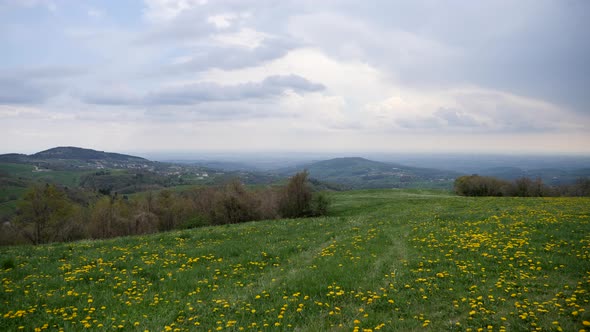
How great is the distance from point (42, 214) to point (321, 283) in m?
49.6

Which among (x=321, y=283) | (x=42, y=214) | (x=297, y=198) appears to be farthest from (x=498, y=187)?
(x=42, y=214)

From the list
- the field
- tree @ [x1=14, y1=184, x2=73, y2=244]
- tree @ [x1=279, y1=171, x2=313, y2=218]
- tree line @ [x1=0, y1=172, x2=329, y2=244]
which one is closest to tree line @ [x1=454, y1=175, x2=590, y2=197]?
tree line @ [x1=0, y1=172, x2=329, y2=244]

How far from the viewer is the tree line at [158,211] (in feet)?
121

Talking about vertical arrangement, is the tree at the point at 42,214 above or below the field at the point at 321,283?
below

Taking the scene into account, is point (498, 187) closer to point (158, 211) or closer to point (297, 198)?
point (297, 198)

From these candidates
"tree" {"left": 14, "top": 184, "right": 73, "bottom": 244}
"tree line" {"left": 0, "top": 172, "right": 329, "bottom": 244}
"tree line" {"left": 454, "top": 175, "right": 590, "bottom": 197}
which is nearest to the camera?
"tree line" {"left": 0, "top": 172, "right": 329, "bottom": 244}

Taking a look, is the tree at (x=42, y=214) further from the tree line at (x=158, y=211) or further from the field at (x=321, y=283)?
the field at (x=321, y=283)

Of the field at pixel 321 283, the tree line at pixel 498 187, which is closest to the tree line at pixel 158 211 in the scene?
the field at pixel 321 283

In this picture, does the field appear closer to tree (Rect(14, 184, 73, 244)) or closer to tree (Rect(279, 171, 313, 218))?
tree (Rect(279, 171, 313, 218))

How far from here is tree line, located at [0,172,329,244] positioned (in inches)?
1453

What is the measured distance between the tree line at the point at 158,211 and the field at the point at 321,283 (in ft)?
63.1

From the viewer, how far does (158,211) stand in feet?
178

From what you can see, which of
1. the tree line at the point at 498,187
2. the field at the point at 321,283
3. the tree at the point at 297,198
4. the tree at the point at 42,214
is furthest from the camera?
the tree line at the point at 498,187

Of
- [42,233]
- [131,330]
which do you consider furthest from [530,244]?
[42,233]
